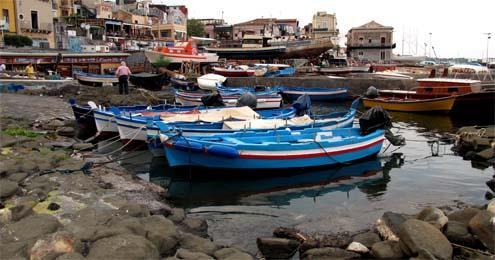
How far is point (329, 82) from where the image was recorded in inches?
1405

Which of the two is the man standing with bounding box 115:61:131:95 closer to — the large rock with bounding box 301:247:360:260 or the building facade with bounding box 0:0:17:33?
the large rock with bounding box 301:247:360:260

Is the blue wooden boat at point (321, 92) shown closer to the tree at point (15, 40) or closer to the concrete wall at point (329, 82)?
the concrete wall at point (329, 82)

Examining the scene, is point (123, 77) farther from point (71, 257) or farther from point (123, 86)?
point (71, 257)

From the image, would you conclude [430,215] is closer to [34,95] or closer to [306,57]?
[34,95]

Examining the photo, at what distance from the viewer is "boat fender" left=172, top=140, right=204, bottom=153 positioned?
11.6 metres

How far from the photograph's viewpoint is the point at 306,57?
54.2 metres

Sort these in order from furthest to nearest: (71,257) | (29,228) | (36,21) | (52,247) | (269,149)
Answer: (36,21)
(269,149)
(29,228)
(52,247)
(71,257)

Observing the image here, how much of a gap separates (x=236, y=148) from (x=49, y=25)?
4094 cm

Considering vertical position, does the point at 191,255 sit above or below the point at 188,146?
below

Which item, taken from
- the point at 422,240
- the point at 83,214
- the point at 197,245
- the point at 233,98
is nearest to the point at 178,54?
the point at 233,98

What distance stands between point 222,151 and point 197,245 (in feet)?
16.3

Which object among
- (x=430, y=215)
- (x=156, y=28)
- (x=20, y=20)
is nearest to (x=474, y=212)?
(x=430, y=215)

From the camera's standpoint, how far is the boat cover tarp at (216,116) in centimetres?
1595

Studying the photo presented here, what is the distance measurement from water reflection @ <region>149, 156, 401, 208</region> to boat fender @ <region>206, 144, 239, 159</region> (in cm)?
84
